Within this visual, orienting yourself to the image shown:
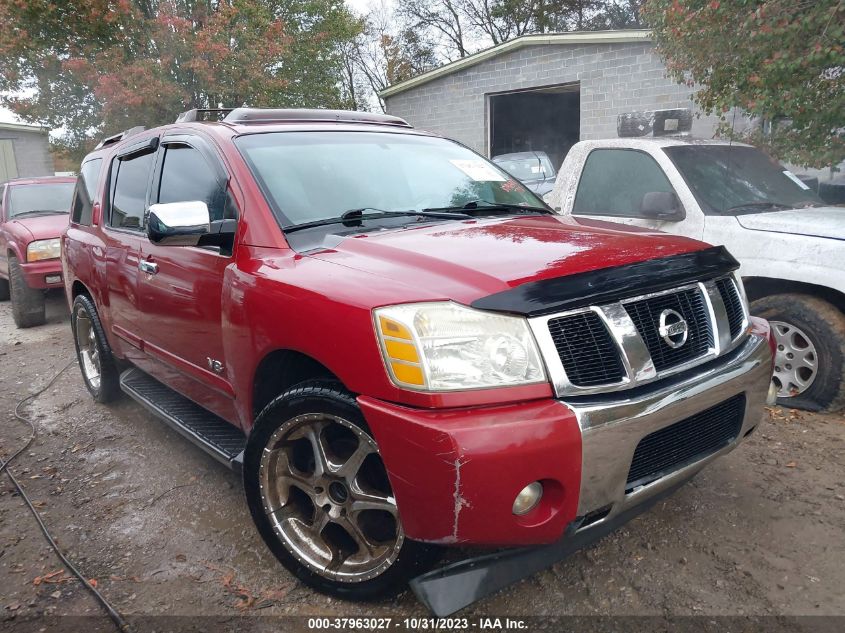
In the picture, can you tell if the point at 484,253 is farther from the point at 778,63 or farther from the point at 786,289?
the point at 778,63

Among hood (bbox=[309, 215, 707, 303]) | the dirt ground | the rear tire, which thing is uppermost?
hood (bbox=[309, 215, 707, 303])

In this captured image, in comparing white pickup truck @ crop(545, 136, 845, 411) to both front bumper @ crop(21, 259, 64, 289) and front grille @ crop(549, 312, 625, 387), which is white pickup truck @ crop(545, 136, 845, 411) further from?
front bumper @ crop(21, 259, 64, 289)

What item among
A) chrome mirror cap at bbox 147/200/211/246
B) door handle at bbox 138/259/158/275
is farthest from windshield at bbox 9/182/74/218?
chrome mirror cap at bbox 147/200/211/246

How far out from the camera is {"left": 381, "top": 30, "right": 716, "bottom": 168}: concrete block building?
40.7 ft

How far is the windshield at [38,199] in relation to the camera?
9.01 metres

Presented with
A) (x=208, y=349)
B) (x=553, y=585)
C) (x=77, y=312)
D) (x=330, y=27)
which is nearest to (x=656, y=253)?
(x=553, y=585)

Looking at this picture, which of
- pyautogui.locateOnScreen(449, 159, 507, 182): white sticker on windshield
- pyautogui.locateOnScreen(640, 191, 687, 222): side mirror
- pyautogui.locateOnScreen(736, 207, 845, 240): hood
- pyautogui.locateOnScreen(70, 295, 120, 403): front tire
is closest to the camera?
pyautogui.locateOnScreen(449, 159, 507, 182): white sticker on windshield

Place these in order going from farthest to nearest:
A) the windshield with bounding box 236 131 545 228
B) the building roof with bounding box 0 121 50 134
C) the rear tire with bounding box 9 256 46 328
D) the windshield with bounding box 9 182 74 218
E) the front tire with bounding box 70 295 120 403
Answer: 1. the building roof with bounding box 0 121 50 134
2. the windshield with bounding box 9 182 74 218
3. the rear tire with bounding box 9 256 46 328
4. the front tire with bounding box 70 295 120 403
5. the windshield with bounding box 236 131 545 228

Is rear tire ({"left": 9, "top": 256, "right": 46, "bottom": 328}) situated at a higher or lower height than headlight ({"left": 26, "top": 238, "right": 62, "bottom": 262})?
lower

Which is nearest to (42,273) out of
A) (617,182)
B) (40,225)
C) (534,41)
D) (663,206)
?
(40,225)

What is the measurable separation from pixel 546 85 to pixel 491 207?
12.0 metres

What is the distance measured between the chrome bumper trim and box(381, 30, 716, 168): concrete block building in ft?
24.6

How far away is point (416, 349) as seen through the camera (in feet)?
6.50

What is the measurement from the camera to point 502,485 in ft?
6.23
